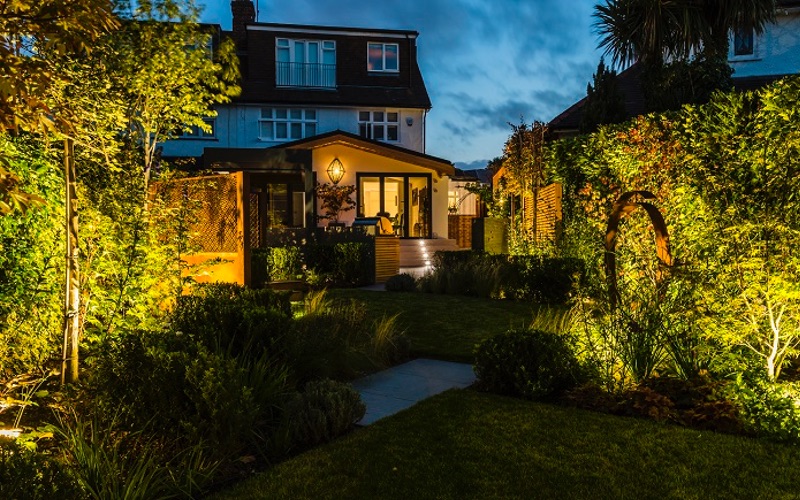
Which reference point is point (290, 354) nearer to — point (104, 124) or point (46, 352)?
point (46, 352)

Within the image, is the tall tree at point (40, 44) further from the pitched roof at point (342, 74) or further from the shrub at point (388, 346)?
the pitched roof at point (342, 74)

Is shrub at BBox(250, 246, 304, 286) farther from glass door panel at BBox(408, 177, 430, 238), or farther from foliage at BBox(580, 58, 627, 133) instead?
glass door panel at BBox(408, 177, 430, 238)

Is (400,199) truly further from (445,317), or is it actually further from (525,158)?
(445,317)

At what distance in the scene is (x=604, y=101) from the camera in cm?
1708

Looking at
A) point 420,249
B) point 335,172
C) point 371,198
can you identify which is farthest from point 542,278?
point 371,198

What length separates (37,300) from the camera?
184 inches

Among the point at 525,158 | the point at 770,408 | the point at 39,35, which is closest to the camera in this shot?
the point at 39,35

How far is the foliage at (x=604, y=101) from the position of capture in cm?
1706

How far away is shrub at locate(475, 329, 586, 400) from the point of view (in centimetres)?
518

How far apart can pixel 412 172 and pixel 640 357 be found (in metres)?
18.7

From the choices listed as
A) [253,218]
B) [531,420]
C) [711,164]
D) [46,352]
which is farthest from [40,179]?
[253,218]

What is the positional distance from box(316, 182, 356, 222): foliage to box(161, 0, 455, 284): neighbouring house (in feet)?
0.90

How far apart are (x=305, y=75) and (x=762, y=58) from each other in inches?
675

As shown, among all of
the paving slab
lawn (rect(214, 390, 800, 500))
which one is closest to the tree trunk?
lawn (rect(214, 390, 800, 500))
